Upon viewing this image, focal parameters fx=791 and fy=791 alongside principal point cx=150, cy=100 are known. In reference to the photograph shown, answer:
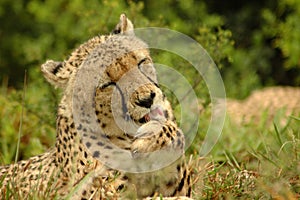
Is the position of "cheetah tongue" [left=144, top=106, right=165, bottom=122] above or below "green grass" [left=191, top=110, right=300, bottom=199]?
above

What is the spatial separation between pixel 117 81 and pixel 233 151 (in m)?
1.90

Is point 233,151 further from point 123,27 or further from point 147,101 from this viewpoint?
point 147,101

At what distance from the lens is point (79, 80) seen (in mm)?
4996

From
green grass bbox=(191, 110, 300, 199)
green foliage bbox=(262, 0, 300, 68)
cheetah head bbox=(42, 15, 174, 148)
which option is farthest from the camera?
green foliage bbox=(262, 0, 300, 68)

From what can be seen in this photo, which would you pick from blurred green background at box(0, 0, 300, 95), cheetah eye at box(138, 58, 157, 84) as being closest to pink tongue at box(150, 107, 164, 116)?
cheetah eye at box(138, 58, 157, 84)

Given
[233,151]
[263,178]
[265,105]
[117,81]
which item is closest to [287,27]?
[265,105]

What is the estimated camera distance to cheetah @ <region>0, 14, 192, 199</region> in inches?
178

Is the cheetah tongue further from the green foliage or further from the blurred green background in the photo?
the green foliage

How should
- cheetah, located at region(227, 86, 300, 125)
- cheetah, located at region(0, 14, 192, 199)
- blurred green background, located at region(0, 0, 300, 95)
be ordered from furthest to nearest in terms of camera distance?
blurred green background, located at region(0, 0, 300, 95) < cheetah, located at region(227, 86, 300, 125) < cheetah, located at region(0, 14, 192, 199)

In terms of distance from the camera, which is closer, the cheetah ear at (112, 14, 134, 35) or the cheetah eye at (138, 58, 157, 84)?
the cheetah eye at (138, 58, 157, 84)

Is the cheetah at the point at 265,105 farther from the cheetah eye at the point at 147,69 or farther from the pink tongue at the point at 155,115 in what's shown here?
the pink tongue at the point at 155,115

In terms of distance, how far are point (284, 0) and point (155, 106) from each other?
5.71 m

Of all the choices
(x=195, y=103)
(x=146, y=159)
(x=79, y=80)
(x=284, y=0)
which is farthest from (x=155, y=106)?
(x=284, y=0)

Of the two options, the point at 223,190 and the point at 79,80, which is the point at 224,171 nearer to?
the point at 223,190
